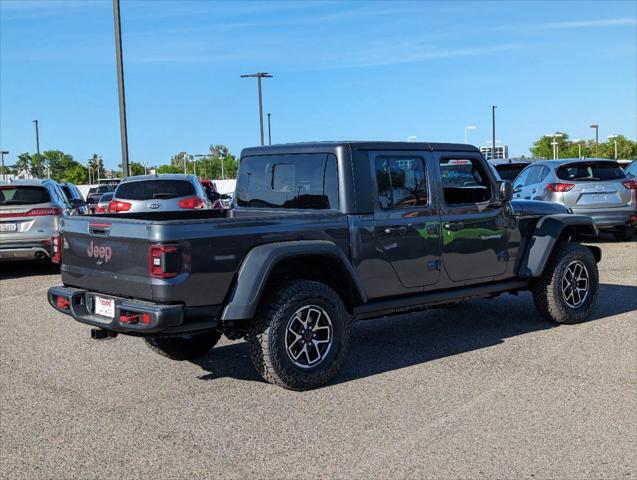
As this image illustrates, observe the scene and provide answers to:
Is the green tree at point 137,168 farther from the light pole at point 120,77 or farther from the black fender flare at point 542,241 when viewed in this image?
the black fender flare at point 542,241

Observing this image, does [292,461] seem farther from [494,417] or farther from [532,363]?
[532,363]

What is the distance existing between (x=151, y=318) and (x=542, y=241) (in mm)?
4074

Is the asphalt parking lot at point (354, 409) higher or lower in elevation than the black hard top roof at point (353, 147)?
lower

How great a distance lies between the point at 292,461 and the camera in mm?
4227

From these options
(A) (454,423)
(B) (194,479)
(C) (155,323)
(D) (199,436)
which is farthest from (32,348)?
(A) (454,423)

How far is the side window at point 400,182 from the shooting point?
6.25 m

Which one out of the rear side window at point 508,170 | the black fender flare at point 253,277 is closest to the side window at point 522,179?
the rear side window at point 508,170

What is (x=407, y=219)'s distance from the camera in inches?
249

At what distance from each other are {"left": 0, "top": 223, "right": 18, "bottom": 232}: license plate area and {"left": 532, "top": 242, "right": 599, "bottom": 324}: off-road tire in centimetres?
834

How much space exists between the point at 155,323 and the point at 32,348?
2714 millimetres

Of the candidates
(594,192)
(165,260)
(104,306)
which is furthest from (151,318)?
(594,192)

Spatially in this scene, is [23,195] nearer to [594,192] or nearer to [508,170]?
[594,192]

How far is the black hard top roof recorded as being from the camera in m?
6.16

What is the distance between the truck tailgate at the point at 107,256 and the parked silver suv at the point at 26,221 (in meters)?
6.48
